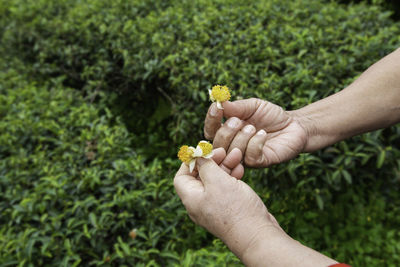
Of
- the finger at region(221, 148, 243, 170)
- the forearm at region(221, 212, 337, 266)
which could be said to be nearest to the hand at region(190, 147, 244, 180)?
the finger at region(221, 148, 243, 170)

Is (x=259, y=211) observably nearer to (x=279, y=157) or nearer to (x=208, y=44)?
(x=279, y=157)

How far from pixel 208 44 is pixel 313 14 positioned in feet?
3.53

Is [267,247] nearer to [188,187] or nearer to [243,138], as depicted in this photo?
[188,187]

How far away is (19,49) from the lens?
3932 millimetres

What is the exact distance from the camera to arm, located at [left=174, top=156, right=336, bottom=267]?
86 cm

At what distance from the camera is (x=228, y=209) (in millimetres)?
1007

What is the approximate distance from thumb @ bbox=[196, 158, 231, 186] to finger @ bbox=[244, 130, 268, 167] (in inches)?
9.7

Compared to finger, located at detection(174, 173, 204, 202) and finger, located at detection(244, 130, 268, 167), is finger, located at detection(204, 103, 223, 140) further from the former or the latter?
finger, located at detection(174, 173, 204, 202)

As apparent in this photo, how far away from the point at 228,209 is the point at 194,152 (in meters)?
0.25

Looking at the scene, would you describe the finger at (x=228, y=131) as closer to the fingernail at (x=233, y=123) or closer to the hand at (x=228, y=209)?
the fingernail at (x=233, y=123)

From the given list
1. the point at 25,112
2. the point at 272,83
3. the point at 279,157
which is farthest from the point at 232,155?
the point at 25,112

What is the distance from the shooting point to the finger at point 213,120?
1.34 m

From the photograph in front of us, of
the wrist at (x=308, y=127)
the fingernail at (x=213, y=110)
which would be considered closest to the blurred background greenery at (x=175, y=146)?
the wrist at (x=308, y=127)

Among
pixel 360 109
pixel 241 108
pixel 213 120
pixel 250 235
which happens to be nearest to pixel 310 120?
pixel 360 109
